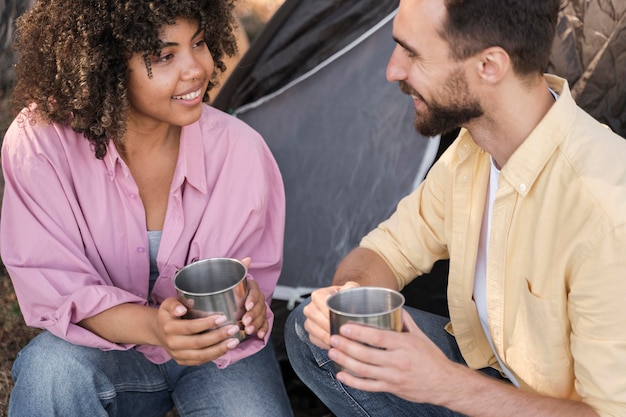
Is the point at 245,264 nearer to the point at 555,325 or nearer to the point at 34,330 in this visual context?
the point at 555,325

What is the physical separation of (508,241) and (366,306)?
0.36 meters

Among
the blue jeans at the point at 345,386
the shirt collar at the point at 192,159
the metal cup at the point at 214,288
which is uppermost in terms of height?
the shirt collar at the point at 192,159

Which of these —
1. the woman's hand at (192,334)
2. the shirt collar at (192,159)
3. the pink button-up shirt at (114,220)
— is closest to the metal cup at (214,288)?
the woman's hand at (192,334)

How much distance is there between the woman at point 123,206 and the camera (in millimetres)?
1829

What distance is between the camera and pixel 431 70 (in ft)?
5.54

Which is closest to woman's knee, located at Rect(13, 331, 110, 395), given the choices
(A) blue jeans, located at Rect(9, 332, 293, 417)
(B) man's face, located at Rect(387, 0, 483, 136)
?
(A) blue jeans, located at Rect(9, 332, 293, 417)

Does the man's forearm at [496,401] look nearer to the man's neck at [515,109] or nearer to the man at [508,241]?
the man at [508,241]

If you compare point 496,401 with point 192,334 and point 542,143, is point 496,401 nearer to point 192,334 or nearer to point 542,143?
point 542,143

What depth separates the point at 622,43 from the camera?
2170mm

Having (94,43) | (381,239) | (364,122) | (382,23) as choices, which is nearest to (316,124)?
(364,122)

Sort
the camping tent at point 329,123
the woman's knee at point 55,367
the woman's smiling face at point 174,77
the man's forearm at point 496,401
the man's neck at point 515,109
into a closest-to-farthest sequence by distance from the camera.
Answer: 1. the man's forearm at point 496,401
2. the man's neck at point 515,109
3. the woman's knee at point 55,367
4. the woman's smiling face at point 174,77
5. the camping tent at point 329,123

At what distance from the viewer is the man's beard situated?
1.66m

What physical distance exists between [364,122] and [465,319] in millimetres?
869

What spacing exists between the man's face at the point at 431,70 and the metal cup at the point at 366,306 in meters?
0.43
